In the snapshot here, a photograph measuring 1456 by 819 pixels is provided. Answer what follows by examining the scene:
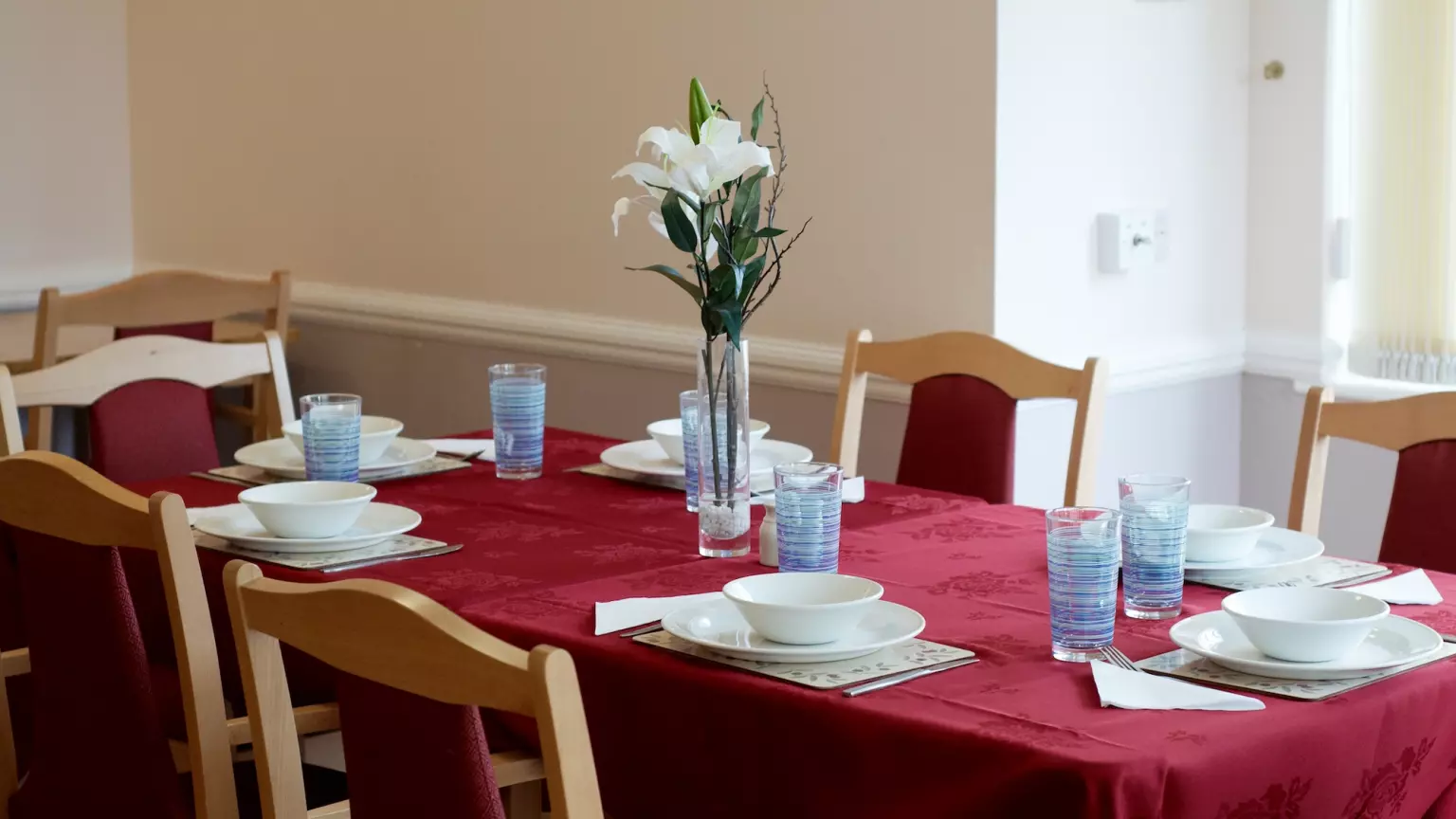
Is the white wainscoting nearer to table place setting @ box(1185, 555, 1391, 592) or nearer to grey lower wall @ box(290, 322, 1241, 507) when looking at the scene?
grey lower wall @ box(290, 322, 1241, 507)

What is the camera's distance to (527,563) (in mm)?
1856

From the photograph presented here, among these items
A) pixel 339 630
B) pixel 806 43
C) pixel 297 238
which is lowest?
pixel 339 630

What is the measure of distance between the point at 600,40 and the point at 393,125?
728mm

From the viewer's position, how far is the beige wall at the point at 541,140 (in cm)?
288

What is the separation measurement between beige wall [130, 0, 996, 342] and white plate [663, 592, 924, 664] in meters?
1.35

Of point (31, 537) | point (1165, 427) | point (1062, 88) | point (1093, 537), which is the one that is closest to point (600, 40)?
point (1062, 88)

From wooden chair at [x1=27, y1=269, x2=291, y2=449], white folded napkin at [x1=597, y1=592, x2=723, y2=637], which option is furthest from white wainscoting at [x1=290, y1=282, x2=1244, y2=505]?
white folded napkin at [x1=597, y1=592, x2=723, y2=637]

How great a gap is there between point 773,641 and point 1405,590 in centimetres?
65

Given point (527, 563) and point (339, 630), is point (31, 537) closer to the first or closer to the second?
point (527, 563)

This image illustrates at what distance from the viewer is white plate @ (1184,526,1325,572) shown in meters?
1.73

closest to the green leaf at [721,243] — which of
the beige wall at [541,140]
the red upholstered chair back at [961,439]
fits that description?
the red upholstered chair back at [961,439]

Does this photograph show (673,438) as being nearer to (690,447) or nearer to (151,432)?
(690,447)

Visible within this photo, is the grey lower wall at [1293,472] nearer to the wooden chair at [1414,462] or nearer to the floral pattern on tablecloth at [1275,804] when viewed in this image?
the wooden chair at [1414,462]

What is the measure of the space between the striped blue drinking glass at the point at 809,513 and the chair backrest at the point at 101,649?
57cm
